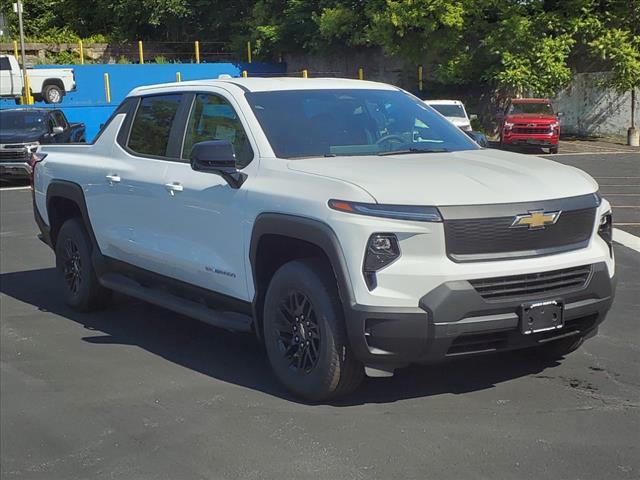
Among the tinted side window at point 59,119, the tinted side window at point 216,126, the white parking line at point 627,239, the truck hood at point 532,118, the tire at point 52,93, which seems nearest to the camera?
the tinted side window at point 216,126

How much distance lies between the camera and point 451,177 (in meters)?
4.45

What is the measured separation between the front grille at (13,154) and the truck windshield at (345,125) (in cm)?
1408

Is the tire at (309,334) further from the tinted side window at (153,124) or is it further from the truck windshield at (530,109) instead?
the truck windshield at (530,109)

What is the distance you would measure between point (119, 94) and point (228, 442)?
3408cm

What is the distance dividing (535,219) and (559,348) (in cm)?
130

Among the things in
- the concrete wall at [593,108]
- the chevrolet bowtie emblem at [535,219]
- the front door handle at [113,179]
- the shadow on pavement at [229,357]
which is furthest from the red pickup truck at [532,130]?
the chevrolet bowtie emblem at [535,219]

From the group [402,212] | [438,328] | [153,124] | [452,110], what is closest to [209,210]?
[153,124]

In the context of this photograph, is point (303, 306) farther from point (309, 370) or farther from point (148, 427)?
point (148, 427)

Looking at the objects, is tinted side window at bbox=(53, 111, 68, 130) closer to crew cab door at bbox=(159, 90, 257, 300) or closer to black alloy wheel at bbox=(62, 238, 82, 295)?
black alloy wheel at bbox=(62, 238, 82, 295)

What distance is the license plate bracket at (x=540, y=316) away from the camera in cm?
428

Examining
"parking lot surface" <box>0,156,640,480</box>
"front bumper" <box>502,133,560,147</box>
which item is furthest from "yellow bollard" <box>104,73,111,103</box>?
"parking lot surface" <box>0,156,640,480</box>

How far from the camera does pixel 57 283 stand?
828 centimetres

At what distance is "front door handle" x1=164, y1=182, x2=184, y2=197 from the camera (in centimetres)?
551

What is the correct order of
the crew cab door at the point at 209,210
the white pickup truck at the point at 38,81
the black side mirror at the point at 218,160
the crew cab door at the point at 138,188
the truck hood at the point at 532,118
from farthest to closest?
the white pickup truck at the point at 38,81
the truck hood at the point at 532,118
the crew cab door at the point at 138,188
the crew cab door at the point at 209,210
the black side mirror at the point at 218,160
